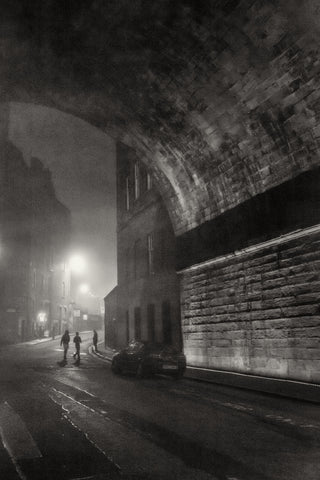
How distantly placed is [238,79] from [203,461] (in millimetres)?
11112

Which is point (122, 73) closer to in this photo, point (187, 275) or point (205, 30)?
point (205, 30)

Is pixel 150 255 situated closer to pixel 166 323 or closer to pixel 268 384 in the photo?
pixel 166 323

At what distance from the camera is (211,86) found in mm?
13539

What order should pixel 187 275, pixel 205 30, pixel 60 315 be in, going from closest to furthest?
pixel 205 30
pixel 187 275
pixel 60 315

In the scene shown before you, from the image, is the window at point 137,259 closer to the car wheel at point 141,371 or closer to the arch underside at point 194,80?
the arch underside at point 194,80

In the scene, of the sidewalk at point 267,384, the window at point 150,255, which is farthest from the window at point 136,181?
the sidewalk at point 267,384

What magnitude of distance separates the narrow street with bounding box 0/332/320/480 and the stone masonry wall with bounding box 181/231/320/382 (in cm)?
311

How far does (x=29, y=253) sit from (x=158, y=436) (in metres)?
42.6

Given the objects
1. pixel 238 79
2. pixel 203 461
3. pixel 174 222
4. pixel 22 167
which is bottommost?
pixel 203 461

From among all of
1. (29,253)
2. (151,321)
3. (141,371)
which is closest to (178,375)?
(141,371)

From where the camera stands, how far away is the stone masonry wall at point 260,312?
1237 centimetres

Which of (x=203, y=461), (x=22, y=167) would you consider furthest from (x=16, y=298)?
(x=203, y=461)

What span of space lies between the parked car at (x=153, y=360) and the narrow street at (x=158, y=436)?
3.72 meters

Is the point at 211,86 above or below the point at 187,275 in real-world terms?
above
